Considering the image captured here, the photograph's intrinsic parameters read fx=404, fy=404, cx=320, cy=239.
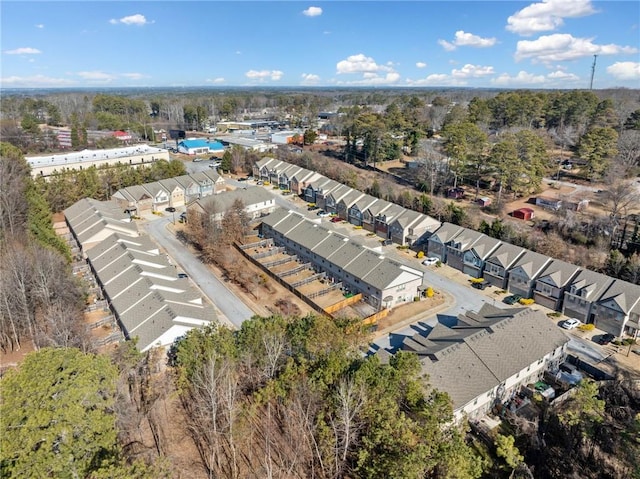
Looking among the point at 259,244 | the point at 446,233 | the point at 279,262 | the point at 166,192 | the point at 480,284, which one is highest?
the point at 166,192

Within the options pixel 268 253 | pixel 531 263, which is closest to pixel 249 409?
pixel 268 253

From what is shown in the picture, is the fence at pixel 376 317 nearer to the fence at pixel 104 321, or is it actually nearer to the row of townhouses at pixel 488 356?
the row of townhouses at pixel 488 356

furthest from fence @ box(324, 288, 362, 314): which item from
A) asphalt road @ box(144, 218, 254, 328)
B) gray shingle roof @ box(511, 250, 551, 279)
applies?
gray shingle roof @ box(511, 250, 551, 279)

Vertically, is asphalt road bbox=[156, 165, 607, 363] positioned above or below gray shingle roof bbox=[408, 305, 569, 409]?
below

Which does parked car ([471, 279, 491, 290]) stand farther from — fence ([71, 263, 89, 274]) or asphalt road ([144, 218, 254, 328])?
fence ([71, 263, 89, 274])

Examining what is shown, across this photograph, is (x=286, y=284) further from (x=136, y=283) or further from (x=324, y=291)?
(x=136, y=283)

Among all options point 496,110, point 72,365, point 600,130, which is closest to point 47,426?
point 72,365
